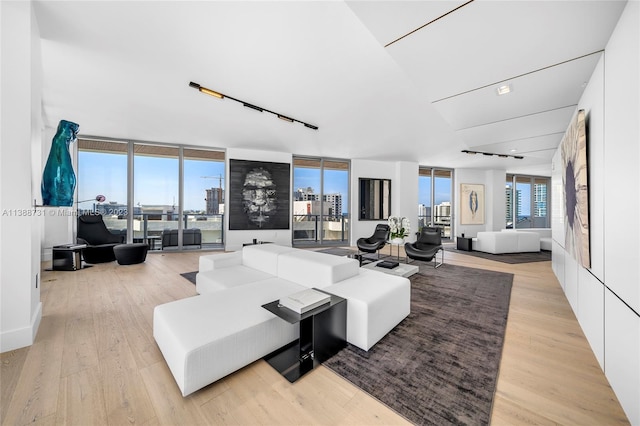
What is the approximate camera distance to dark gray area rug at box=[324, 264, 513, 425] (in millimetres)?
1465

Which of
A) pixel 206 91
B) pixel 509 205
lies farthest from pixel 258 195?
pixel 509 205

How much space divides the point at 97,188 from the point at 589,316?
848 cm

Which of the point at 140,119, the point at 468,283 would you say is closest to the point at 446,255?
the point at 468,283

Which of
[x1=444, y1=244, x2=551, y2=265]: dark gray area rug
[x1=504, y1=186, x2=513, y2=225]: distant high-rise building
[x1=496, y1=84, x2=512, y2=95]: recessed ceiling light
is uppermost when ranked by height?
[x1=496, y1=84, x2=512, y2=95]: recessed ceiling light

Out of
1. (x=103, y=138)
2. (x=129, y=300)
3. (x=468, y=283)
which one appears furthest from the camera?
(x=103, y=138)

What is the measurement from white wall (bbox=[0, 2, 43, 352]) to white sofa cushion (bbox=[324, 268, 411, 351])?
Result: 2.52 meters

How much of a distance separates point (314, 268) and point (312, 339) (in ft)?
2.56

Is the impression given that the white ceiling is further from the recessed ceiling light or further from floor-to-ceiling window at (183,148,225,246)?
floor-to-ceiling window at (183,148,225,246)

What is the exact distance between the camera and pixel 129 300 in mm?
3090

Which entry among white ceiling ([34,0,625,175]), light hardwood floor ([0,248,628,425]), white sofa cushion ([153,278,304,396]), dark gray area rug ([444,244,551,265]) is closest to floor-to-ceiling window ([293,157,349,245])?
white ceiling ([34,0,625,175])

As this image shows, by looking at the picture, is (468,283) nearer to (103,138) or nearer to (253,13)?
(253,13)

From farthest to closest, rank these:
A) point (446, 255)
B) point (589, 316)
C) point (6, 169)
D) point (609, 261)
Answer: point (446, 255) < point (589, 316) < point (6, 169) < point (609, 261)

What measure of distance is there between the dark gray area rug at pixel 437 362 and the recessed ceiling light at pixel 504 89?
2.55 m

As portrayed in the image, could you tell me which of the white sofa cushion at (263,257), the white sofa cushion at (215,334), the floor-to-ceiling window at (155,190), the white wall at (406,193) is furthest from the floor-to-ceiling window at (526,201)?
the floor-to-ceiling window at (155,190)
